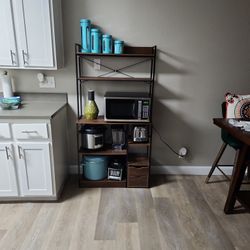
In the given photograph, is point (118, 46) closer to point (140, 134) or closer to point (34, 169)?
point (140, 134)

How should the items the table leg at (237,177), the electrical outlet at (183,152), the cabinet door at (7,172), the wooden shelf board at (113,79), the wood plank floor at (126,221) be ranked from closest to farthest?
the wood plank floor at (126,221)
the table leg at (237,177)
the cabinet door at (7,172)
the wooden shelf board at (113,79)
the electrical outlet at (183,152)

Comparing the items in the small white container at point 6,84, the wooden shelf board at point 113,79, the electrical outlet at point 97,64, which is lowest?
the small white container at point 6,84

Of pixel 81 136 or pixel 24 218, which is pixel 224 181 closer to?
pixel 81 136

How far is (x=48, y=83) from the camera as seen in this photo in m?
2.36

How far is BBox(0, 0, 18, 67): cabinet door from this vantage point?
1.89 metres

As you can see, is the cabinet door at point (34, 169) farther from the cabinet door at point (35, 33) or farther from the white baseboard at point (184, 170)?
the cabinet door at point (35, 33)

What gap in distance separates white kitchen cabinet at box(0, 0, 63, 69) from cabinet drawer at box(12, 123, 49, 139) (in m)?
0.57

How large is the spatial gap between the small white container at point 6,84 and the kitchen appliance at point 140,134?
4.38 ft

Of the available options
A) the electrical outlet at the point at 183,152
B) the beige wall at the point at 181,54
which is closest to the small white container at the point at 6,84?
the beige wall at the point at 181,54

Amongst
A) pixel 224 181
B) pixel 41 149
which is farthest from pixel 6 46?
pixel 224 181

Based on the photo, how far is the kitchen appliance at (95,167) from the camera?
7.72 ft

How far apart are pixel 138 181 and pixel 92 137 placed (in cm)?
69

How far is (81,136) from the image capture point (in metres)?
2.29

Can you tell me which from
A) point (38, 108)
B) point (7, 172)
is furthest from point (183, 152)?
point (7, 172)
